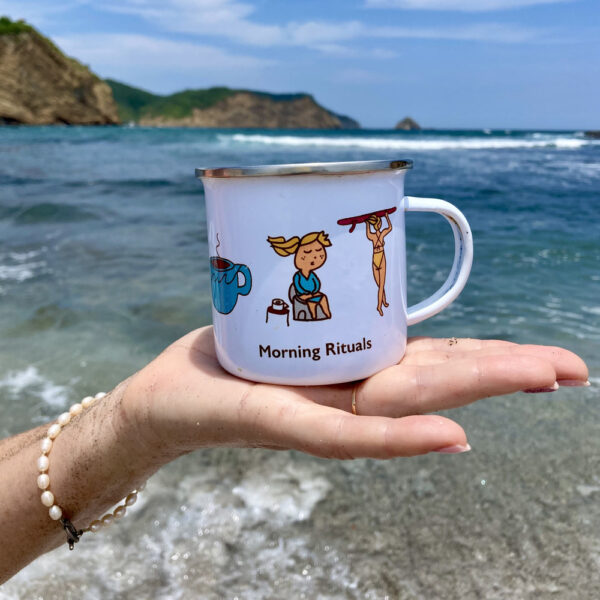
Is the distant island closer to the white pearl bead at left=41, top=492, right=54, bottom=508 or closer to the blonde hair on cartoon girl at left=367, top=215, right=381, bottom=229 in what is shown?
the white pearl bead at left=41, top=492, right=54, bottom=508

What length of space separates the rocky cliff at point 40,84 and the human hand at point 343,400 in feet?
175

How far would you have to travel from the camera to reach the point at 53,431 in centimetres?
150

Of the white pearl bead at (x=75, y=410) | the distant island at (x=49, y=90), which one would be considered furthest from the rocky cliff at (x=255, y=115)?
the white pearl bead at (x=75, y=410)

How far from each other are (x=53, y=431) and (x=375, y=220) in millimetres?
1017

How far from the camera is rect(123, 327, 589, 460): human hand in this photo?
0.95 meters

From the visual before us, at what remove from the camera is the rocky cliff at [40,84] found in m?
47.3

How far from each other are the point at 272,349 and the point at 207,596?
1.25 metres

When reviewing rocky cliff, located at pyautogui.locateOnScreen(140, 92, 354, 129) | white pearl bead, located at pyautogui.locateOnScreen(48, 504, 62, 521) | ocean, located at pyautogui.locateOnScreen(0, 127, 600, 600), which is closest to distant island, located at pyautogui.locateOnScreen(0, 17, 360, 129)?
rocky cliff, located at pyautogui.locateOnScreen(140, 92, 354, 129)

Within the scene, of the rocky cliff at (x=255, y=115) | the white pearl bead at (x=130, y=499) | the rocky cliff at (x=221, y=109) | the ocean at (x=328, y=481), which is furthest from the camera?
the rocky cliff at (x=221, y=109)

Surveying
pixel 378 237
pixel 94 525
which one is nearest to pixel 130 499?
pixel 94 525

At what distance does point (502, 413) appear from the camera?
120 inches

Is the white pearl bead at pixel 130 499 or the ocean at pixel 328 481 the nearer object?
the white pearl bead at pixel 130 499

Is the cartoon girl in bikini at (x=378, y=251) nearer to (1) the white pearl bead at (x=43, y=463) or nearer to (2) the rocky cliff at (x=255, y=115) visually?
(1) the white pearl bead at (x=43, y=463)

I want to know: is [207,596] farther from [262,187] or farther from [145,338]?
[145,338]
